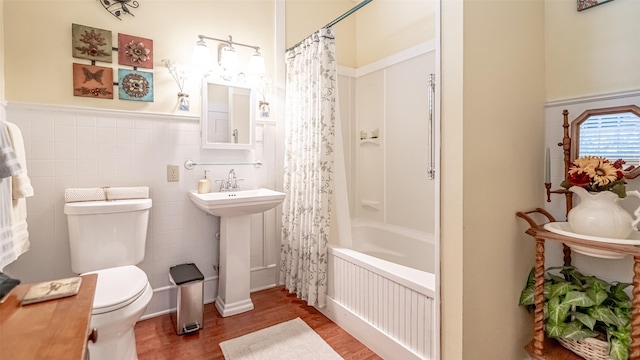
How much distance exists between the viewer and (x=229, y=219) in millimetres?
2176

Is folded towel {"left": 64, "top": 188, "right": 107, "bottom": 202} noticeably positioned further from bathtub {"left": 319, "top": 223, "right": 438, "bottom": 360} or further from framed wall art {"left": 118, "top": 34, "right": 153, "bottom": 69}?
bathtub {"left": 319, "top": 223, "right": 438, "bottom": 360}

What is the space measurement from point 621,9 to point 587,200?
914 mm

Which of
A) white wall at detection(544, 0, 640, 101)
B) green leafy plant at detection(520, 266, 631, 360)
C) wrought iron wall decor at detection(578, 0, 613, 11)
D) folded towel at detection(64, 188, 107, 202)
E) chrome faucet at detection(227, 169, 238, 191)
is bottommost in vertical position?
green leafy plant at detection(520, 266, 631, 360)

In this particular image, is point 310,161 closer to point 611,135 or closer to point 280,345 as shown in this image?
point 280,345

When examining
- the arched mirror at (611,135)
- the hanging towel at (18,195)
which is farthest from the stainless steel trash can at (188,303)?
the arched mirror at (611,135)

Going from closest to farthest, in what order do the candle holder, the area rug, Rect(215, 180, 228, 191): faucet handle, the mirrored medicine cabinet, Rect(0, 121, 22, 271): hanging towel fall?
Rect(0, 121, 22, 271): hanging towel → the candle holder → the area rug → the mirrored medicine cabinet → Rect(215, 180, 228, 191): faucet handle

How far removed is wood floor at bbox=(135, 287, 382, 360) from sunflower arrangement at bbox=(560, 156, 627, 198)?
54.7 inches

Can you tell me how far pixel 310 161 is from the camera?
2230 mm

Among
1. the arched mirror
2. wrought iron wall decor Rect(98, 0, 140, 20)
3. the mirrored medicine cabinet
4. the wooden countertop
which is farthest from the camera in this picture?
the mirrored medicine cabinet

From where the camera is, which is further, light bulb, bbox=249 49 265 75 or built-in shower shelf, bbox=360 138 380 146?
built-in shower shelf, bbox=360 138 380 146

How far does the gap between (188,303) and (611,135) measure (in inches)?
100

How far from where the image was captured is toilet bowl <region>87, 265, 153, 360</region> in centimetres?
137

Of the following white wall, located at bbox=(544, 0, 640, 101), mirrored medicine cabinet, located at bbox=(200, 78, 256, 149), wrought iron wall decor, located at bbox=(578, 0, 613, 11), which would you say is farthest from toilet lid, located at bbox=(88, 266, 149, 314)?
wrought iron wall decor, located at bbox=(578, 0, 613, 11)

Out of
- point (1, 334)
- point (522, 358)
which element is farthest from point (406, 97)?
point (1, 334)
